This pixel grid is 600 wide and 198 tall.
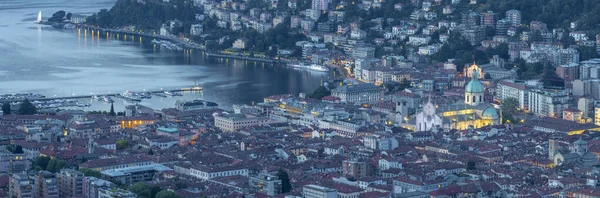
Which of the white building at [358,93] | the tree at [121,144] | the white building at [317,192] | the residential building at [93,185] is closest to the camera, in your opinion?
the white building at [317,192]

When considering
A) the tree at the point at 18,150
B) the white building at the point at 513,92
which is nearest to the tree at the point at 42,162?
the tree at the point at 18,150

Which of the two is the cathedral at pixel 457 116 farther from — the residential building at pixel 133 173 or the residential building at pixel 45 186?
the residential building at pixel 45 186

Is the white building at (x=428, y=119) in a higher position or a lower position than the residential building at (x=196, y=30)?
lower

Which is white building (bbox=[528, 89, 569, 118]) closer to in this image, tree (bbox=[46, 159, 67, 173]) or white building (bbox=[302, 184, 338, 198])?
white building (bbox=[302, 184, 338, 198])

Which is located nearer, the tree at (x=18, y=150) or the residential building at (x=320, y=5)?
the tree at (x=18, y=150)

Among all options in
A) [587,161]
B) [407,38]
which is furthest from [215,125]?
[407,38]

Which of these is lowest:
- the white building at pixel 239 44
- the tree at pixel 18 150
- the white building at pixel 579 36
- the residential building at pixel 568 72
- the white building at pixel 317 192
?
the white building at pixel 317 192

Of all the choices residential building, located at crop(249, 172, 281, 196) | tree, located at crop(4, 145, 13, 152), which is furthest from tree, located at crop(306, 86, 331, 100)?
residential building, located at crop(249, 172, 281, 196)
